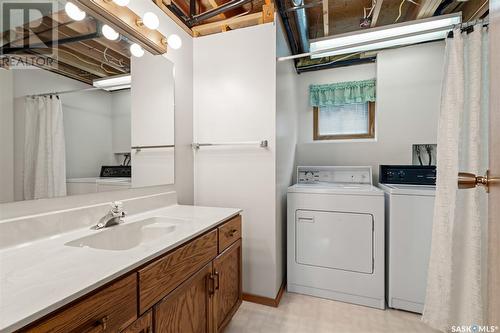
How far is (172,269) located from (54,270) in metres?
0.40

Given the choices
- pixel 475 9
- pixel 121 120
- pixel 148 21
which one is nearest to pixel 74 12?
pixel 148 21

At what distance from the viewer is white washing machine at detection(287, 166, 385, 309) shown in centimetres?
190

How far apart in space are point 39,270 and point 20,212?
44 cm

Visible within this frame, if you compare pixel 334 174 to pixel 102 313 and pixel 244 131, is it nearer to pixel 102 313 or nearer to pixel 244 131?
pixel 244 131

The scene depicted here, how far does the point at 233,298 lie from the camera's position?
1.53 metres

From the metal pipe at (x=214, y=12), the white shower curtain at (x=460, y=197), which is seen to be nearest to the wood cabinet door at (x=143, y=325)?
the white shower curtain at (x=460, y=197)

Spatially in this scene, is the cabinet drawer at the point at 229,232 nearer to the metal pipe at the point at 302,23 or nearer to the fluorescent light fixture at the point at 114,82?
the fluorescent light fixture at the point at 114,82

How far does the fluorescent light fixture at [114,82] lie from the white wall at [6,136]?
389 millimetres

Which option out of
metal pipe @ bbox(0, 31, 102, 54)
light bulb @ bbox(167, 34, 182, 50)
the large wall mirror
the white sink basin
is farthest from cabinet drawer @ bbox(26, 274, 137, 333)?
light bulb @ bbox(167, 34, 182, 50)

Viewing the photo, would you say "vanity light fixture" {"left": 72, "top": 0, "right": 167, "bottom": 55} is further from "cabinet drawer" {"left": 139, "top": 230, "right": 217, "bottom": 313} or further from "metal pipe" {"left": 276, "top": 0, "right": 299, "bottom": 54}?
"cabinet drawer" {"left": 139, "top": 230, "right": 217, "bottom": 313}

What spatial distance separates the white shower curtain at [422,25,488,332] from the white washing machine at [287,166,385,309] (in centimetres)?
41

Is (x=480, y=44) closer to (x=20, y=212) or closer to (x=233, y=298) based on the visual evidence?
(x=233, y=298)

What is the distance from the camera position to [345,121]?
115 inches

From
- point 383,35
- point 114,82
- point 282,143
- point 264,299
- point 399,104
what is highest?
point 383,35
